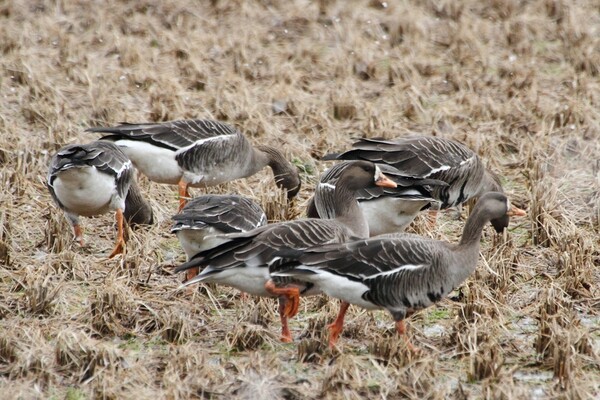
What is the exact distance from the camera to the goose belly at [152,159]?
944 centimetres

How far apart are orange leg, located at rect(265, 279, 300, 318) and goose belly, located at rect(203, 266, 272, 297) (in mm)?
71

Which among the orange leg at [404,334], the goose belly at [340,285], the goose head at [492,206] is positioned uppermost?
the goose head at [492,206]

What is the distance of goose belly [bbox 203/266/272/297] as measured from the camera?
6796mm

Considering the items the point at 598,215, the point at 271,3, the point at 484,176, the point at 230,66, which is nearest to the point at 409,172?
the point at 484,176

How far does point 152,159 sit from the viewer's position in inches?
374

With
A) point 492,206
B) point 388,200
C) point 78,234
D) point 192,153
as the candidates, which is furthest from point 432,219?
point 78,234

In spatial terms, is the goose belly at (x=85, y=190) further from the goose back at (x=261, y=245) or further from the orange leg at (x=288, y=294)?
the orange leg at (x=288, y=294)

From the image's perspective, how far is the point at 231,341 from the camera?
6785 mm

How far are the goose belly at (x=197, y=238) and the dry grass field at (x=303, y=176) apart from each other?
0.34m

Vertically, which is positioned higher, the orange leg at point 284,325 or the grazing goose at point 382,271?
the grazing goose at point 382,271

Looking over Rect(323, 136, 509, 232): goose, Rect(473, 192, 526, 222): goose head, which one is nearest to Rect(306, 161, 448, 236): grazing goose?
Rect(323, 136, 509, 232): goose

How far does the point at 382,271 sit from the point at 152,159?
11.6 ft

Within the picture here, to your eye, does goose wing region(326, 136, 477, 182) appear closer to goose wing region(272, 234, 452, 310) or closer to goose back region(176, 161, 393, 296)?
goose back region(176, 161, 393, 296)

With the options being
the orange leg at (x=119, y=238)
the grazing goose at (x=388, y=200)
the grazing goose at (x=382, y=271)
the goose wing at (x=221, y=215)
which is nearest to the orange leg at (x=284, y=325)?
the grazing goose at (x=382, y=271)
